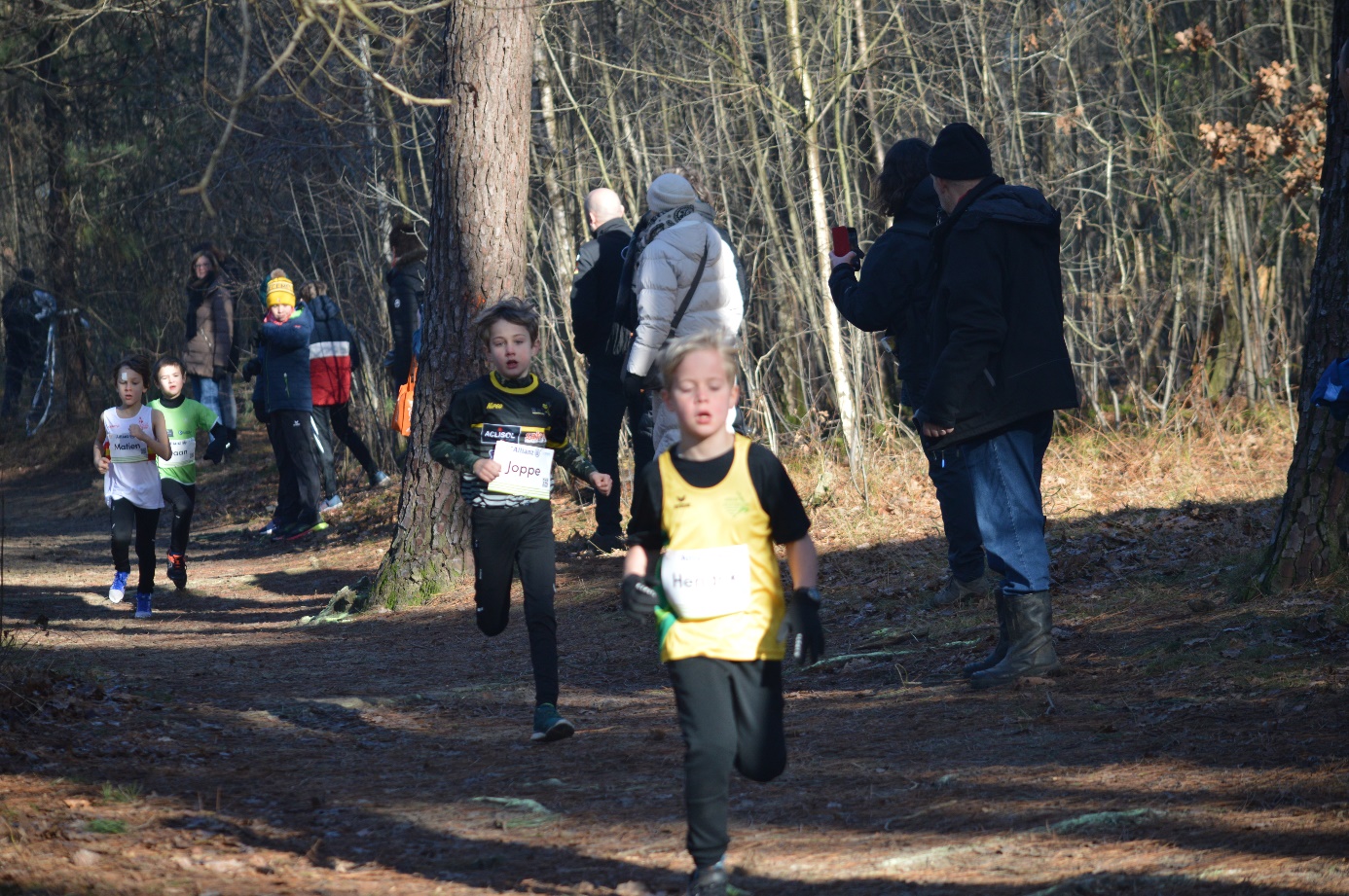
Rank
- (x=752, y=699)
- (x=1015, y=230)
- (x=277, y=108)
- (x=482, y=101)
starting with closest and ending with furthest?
(x=752, y=699) → (x=1015, y=230) → (x=482, y=101) → (x=277, y=108)

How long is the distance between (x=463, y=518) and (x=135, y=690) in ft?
11.8

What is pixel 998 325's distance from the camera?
5668 millimetres

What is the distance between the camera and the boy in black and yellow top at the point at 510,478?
5.68 meters

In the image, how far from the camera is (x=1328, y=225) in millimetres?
6203

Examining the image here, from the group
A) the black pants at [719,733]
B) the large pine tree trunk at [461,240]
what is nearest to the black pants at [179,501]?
the large pine tree trunk at [461,240]

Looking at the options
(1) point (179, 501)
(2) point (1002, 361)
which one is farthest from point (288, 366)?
(2) point (1002, 361)

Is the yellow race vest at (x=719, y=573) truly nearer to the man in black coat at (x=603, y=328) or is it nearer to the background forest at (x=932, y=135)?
the man in black coat at (x=603, y=328)

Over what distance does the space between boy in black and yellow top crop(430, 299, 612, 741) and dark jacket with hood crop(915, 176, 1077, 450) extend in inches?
60.8

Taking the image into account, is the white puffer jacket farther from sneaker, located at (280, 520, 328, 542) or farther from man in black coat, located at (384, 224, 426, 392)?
sneaker, located at (280, 520, 328, 542)

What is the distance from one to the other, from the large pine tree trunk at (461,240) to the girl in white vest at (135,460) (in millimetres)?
1750

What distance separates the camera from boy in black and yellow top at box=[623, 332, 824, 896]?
3.58 meters

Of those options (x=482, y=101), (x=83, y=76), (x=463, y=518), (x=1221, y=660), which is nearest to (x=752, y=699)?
(x=1221, y=660)

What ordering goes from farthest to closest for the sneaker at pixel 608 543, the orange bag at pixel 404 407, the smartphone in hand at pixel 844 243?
the orange bag at pixel 404 407 < the sneaker at pixel 608 543 < the smartphone in hand at pixel 844 243

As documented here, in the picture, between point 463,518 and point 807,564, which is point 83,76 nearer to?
point 463,518
